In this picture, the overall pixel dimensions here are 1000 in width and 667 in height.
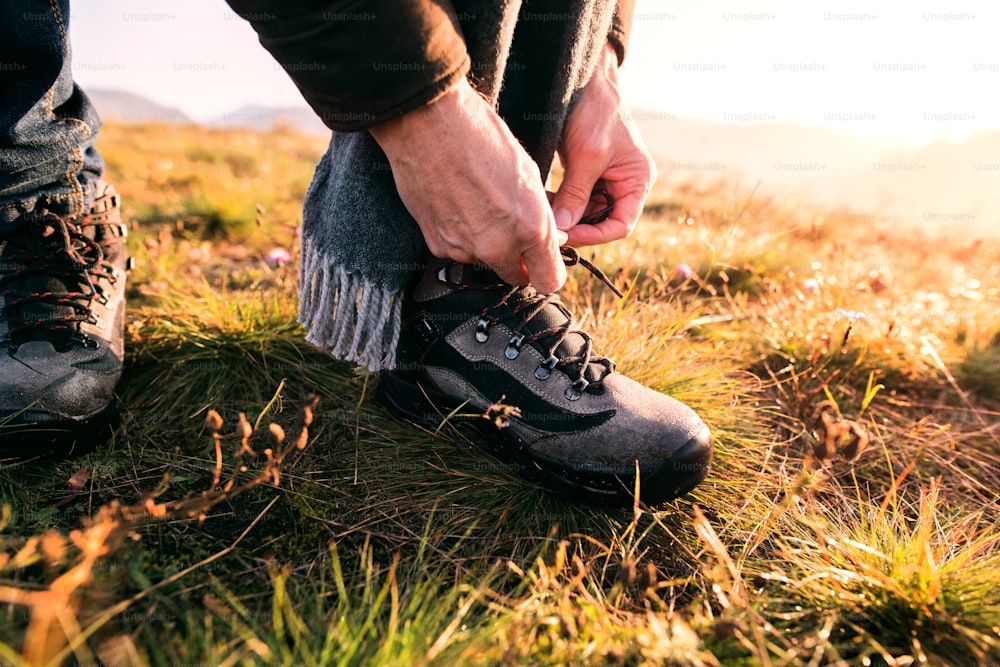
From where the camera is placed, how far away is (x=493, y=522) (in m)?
1.38

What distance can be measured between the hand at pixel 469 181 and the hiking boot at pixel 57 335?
972 millimetres

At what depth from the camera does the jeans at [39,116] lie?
1.38 metres

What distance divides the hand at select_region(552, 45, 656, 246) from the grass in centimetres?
49

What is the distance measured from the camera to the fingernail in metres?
1.54

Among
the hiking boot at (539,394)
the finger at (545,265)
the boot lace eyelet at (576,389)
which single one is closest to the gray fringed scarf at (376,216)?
the hiking boot at (539,394)

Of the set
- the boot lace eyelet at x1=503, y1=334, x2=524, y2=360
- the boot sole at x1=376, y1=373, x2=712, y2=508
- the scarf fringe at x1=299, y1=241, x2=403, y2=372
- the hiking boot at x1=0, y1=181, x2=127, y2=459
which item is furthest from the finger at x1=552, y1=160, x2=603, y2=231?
the hiking boot at x1=0, y1=181, x2=127, y2=459

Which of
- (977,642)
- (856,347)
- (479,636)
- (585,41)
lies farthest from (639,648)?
(856,347)

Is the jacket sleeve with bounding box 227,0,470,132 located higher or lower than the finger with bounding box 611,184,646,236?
higher

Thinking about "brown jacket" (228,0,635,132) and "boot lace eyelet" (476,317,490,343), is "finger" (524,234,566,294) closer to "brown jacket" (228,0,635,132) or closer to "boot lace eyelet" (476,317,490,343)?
"boot lace eyelet" (476,317,490,343)

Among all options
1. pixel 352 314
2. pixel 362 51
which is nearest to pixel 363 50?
pixel 362 51

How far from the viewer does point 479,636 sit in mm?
977

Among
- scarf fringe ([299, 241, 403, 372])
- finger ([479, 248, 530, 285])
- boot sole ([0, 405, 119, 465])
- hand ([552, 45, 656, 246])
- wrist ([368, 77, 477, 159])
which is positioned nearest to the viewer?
wrist ([368, 77, 477, 159])

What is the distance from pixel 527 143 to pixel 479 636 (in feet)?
3.76

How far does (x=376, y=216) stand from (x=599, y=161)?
1.98 feet
